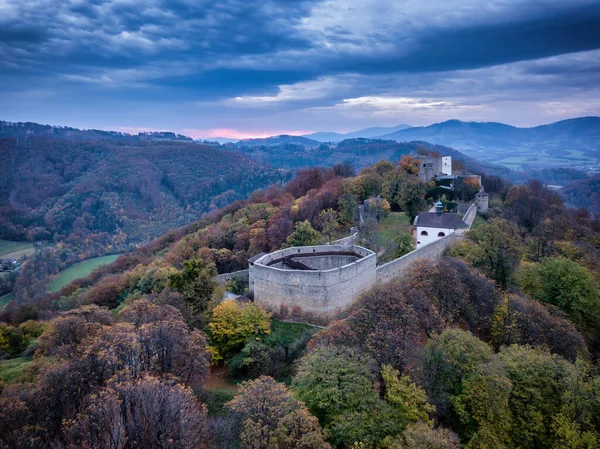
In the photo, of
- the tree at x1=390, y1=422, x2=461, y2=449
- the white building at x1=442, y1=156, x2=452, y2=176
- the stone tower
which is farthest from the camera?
the white building at x1=442, y1=156, x2=452, y2=176

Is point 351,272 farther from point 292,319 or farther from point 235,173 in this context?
point 235,173

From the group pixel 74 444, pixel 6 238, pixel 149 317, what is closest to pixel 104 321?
pixel 149 317

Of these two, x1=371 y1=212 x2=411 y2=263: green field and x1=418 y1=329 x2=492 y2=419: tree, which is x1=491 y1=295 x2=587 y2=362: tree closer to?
x1=418 y1=329 x2=492 y2=419: tree

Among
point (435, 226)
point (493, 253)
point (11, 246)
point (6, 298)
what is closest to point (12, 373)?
point (493, 253)

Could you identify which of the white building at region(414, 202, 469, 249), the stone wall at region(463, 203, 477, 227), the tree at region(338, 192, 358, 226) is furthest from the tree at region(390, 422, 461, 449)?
the tree at region(338, 192, 358, 226)

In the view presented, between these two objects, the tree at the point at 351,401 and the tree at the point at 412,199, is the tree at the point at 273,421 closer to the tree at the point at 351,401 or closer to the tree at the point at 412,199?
the tree at the point at 351,401

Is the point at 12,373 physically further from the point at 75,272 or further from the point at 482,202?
the point at 75,272
